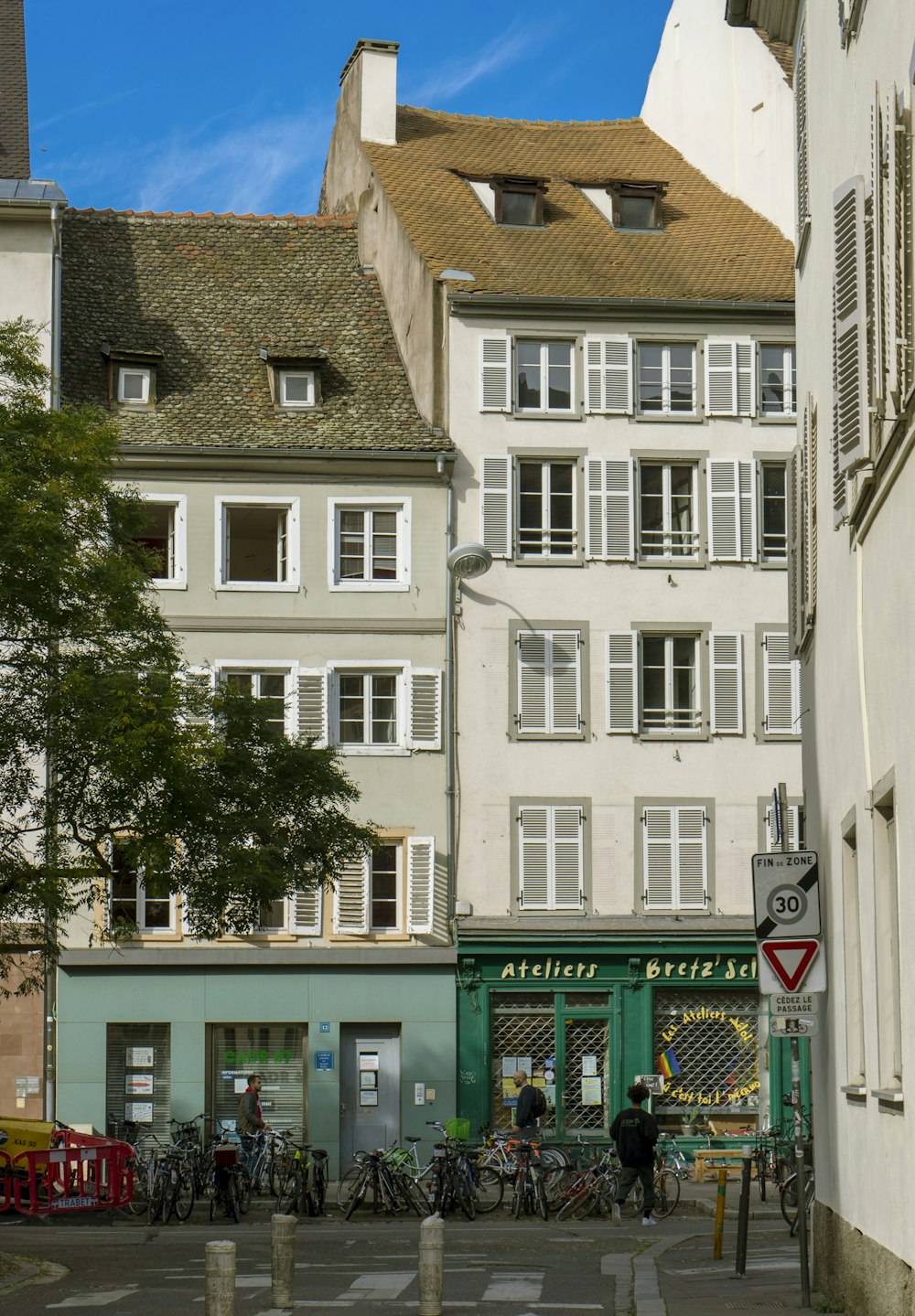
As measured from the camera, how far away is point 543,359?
3769 cm

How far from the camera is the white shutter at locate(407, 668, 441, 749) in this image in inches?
1412

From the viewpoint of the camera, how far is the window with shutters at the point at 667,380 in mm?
37656

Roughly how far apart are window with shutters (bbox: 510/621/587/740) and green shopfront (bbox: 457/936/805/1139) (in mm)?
3602

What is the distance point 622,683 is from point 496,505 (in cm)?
377

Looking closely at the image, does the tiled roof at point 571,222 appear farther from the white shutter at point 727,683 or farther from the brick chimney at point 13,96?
the brick chimney at point 13,96

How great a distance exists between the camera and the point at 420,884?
1390 inches

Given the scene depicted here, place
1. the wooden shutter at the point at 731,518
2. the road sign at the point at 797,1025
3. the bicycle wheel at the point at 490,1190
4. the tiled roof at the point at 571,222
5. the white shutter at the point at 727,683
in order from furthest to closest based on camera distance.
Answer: the tiled roof at the point at 571,222
the wooden shutter at the point at 731,518
the white shutter at the point at 727,683
the bicycle wheel at the point at 490,1190
the road sign at the point at 797,1025

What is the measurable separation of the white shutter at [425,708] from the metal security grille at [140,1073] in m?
6.28

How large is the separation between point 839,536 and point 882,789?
123 inches

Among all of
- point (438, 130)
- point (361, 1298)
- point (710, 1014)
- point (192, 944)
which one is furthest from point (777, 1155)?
point (438, 130)

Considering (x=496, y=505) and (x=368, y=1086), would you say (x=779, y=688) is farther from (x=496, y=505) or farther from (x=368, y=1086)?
(x=368, y=1086)

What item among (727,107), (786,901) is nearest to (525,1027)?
(727,107)

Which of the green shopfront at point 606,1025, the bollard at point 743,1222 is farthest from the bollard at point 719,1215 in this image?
the green shopfront at point 606,1025

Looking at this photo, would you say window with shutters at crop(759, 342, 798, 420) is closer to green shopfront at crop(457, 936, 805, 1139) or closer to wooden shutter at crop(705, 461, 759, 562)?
wooden shutter at crop(705, 461, 759, 562)
